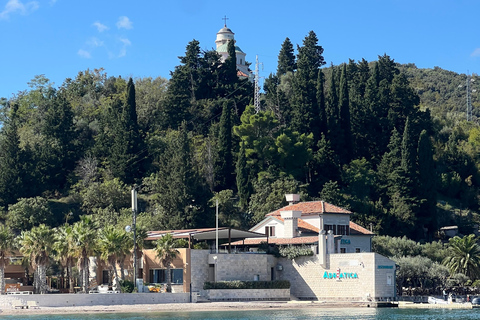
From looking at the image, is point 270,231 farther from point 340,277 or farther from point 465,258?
point 465,258

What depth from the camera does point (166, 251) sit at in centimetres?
5966

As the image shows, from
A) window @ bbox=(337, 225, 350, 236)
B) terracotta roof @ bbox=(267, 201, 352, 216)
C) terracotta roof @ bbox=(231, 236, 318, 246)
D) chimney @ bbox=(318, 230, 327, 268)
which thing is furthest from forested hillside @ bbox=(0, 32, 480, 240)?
chimney @ bbox=(318, 230, 327, 268)

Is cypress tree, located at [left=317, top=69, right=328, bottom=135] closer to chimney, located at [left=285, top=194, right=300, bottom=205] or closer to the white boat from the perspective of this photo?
chimney, located at [left=285, top=194, right=300, bottom=205]

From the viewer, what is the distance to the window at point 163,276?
203 feet

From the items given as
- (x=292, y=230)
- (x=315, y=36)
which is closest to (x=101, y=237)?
(x=292, y=230)

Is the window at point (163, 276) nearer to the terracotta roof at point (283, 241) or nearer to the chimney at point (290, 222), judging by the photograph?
the terracotta roof at point (283, 241)

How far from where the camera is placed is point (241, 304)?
5853 centimetres

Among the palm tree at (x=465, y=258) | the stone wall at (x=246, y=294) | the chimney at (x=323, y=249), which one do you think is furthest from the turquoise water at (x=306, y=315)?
the palm tree at (x=465, y=258)

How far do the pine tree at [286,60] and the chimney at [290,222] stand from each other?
5242cm

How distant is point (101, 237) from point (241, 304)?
1198 cm

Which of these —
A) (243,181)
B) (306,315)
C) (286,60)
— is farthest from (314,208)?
(286,60)

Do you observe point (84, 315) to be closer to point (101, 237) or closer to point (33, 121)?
point (101, 237)

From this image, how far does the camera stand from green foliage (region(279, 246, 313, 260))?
63531mm

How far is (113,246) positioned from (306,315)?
1618cm
